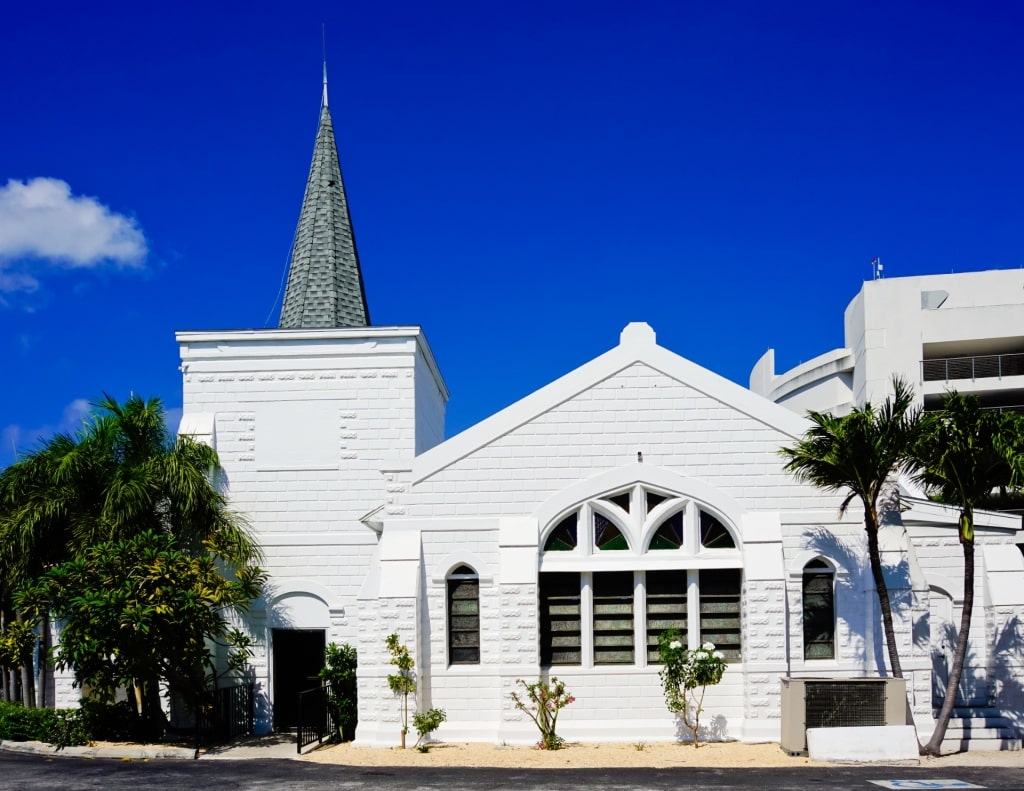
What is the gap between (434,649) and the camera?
60.1ft

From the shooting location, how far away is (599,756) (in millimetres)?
16688

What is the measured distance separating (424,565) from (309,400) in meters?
5.11

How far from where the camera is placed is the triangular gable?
18672 millimetres

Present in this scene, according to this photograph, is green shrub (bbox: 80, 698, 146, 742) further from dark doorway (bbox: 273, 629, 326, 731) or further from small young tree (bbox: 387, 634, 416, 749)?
small young tree (bbox: 387, 634, 416, 749)

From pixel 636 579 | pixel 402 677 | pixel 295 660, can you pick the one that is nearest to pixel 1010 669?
pixel 636 579

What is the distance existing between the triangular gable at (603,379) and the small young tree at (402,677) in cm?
282

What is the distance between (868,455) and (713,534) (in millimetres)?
3191

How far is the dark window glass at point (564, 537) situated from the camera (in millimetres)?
18672

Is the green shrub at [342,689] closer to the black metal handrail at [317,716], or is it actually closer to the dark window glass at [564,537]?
the black metal handrail at [317,716]

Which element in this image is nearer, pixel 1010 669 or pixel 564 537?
pixel 1010 669

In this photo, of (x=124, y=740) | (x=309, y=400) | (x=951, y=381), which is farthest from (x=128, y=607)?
(x=951, y=381)

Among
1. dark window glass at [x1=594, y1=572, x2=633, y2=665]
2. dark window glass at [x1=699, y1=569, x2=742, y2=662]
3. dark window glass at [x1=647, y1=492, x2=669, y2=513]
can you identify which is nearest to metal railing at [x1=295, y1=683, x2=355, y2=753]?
dark window glass at [x1=594, y1=572, x2=633, y2=665]

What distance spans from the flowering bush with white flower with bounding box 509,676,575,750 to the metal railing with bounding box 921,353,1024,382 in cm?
3216

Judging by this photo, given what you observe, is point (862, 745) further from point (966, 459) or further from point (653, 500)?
point (653, 500)
